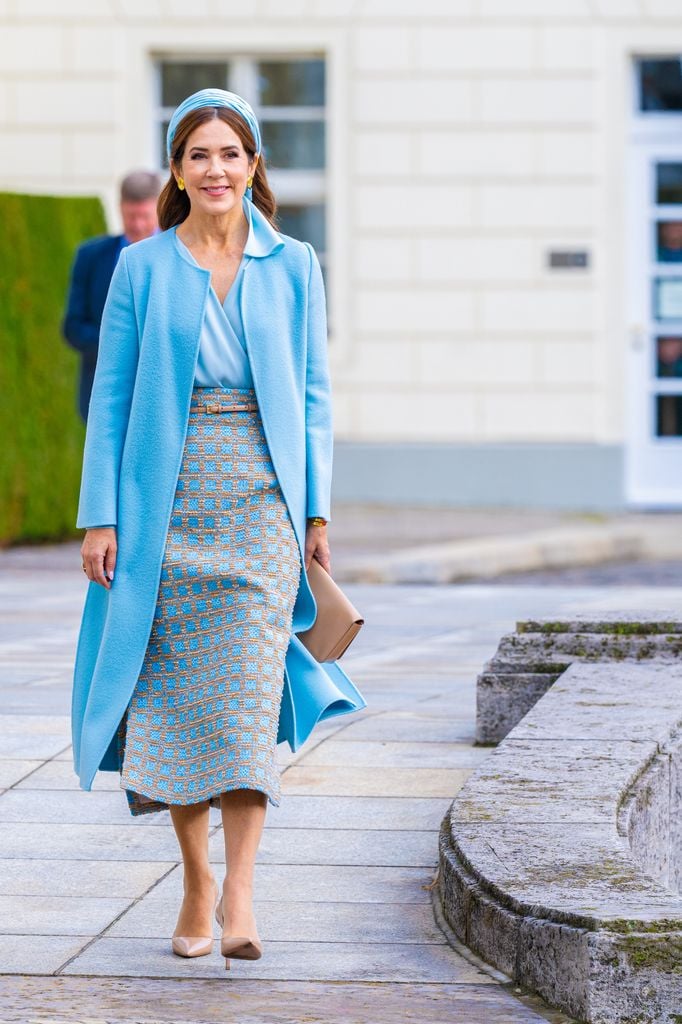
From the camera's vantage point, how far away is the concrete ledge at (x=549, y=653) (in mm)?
5621

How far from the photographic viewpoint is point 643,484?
14.9 meters

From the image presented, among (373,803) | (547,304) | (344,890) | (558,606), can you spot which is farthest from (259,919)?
(547,304)

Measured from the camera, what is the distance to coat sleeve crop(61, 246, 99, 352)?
8.63 m

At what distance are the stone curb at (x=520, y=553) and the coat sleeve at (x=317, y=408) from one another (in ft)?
21.8

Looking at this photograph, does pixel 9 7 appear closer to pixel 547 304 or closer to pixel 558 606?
pixel 547 304

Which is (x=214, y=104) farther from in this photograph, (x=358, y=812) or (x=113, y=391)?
(x=358, y=812)

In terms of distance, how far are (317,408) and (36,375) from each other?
8.54 m

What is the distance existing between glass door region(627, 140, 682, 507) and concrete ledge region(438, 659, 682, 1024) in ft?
31.9

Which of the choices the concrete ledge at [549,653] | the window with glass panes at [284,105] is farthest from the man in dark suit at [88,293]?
the window with glass panes at [284,105]

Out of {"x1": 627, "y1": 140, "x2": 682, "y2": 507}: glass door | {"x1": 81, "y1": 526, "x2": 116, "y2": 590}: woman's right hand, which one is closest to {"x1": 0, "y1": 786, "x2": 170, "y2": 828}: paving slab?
{"x1": 81, "y1": 526, "x2": 116, "y2": 590}: woman's right hand

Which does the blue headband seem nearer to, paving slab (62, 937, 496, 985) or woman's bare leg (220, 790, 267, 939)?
Answer: woman's bare leg (220, 790, 267, 939)

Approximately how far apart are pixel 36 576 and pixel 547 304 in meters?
5.15

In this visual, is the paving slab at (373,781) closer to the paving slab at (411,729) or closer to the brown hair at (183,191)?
the paving slab at (411,729)

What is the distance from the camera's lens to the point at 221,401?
154 inches
